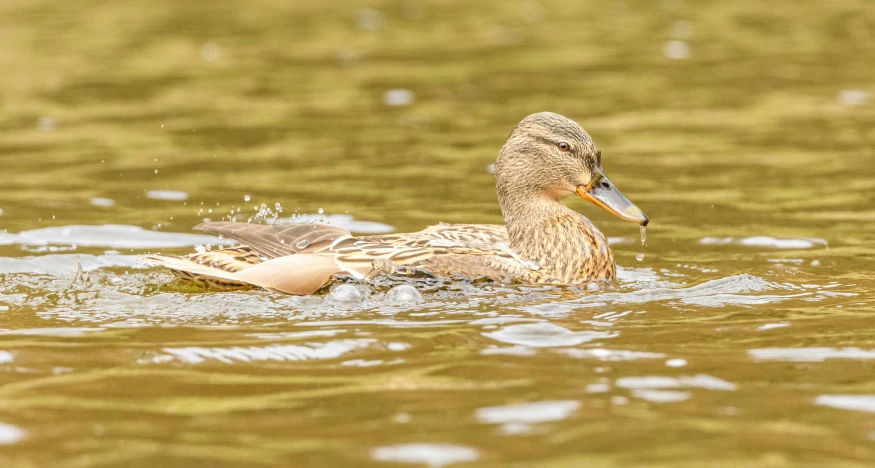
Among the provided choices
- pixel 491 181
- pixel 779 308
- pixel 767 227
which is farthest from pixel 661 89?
pixel 779 308

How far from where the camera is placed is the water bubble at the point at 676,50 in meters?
20.1

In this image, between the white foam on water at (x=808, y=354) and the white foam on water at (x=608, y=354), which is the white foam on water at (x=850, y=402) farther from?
the white foam on water at (x=608, y=354)

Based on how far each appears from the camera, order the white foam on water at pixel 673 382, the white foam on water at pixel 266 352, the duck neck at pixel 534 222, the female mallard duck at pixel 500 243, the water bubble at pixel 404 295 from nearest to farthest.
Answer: the white foam on water at pixel 673 382, the white foam on water at pixel 266 352, the water bubble at pixel 404 295, the female mallard duck at pixel 500 243, the duck neck at pixel 534 222

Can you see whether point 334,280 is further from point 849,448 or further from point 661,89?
point 661,89

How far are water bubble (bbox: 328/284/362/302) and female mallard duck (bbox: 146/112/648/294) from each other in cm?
12

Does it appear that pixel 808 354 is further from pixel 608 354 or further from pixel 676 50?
pixel 676 50

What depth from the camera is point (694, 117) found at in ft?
51.4

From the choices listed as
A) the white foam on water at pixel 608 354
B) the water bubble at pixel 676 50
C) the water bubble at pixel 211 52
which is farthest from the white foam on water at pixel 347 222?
the water bubble at pixel 676 50

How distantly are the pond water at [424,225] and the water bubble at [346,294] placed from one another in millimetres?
18

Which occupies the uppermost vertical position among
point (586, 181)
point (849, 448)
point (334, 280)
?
point (586, 181)

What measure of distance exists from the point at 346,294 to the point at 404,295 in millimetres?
358

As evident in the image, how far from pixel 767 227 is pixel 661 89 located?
7.04m

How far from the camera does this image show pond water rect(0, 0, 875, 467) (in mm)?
5500

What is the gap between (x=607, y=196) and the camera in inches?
347
